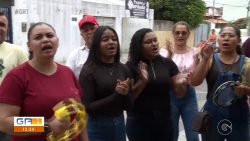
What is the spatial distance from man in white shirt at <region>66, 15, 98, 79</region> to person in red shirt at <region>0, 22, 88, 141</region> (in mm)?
1534

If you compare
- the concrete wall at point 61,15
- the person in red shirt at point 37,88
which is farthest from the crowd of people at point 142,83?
the concrete wall at point 61,15

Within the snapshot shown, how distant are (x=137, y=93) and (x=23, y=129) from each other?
145 centimetres

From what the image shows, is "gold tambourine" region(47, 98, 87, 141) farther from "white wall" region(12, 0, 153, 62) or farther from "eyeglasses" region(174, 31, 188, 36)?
"white wall" region(12, 0, 153, 62)

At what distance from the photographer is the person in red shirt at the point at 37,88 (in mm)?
2566

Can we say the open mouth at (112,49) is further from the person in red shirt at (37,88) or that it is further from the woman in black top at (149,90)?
the person in red shirt at (37,88)

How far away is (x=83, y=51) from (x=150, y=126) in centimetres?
124

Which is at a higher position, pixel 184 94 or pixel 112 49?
pixel 112 49

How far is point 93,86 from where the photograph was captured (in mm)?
3459

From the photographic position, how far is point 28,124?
8.26ft

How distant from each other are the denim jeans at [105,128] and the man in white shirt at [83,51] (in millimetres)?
973

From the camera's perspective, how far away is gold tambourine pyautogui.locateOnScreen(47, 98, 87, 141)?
2553mm

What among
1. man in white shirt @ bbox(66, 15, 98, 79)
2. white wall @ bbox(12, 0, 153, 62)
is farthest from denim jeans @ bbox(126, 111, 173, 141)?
white wall @ bbox(12, 0, 153, 62)

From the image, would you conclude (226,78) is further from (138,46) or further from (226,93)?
(138,46)

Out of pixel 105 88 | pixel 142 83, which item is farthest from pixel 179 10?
pixel 105 88
